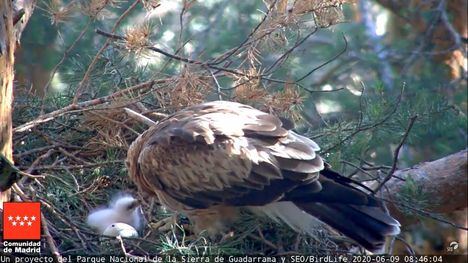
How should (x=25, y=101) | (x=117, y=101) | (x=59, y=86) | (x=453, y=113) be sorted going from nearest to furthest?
(x=117, y=101)
(x=25, y=101)
(x=453, y=113)
(x=59, y=86)

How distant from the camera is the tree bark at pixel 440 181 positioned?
5.68 m

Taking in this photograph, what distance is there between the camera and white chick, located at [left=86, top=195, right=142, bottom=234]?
5.16 metres

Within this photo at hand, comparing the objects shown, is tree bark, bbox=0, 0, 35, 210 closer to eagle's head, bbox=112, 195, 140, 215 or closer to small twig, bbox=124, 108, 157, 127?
eagle's head, bbox=112, 195, 140, 215

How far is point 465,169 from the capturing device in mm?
5852

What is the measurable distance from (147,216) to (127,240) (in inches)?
32.8

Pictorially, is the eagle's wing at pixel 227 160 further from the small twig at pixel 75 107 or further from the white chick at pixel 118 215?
the small twig at pixel 75 107

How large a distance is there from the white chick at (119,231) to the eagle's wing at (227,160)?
291 millimetres

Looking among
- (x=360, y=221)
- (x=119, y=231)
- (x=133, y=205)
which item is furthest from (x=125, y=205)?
(x=360, y=221)

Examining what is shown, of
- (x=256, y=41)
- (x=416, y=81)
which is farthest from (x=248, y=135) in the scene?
(x=416, y=81)

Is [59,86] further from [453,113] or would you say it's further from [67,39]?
[453,113]

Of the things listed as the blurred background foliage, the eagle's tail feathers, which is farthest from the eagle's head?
the eagle's tail feathers

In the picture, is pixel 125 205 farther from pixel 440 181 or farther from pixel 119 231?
pixel 440 181

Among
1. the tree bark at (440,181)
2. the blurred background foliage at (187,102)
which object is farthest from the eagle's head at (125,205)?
the tree bark at (440,181)

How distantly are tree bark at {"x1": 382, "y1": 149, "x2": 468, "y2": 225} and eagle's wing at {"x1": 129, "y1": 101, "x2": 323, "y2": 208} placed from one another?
0.97 metres
